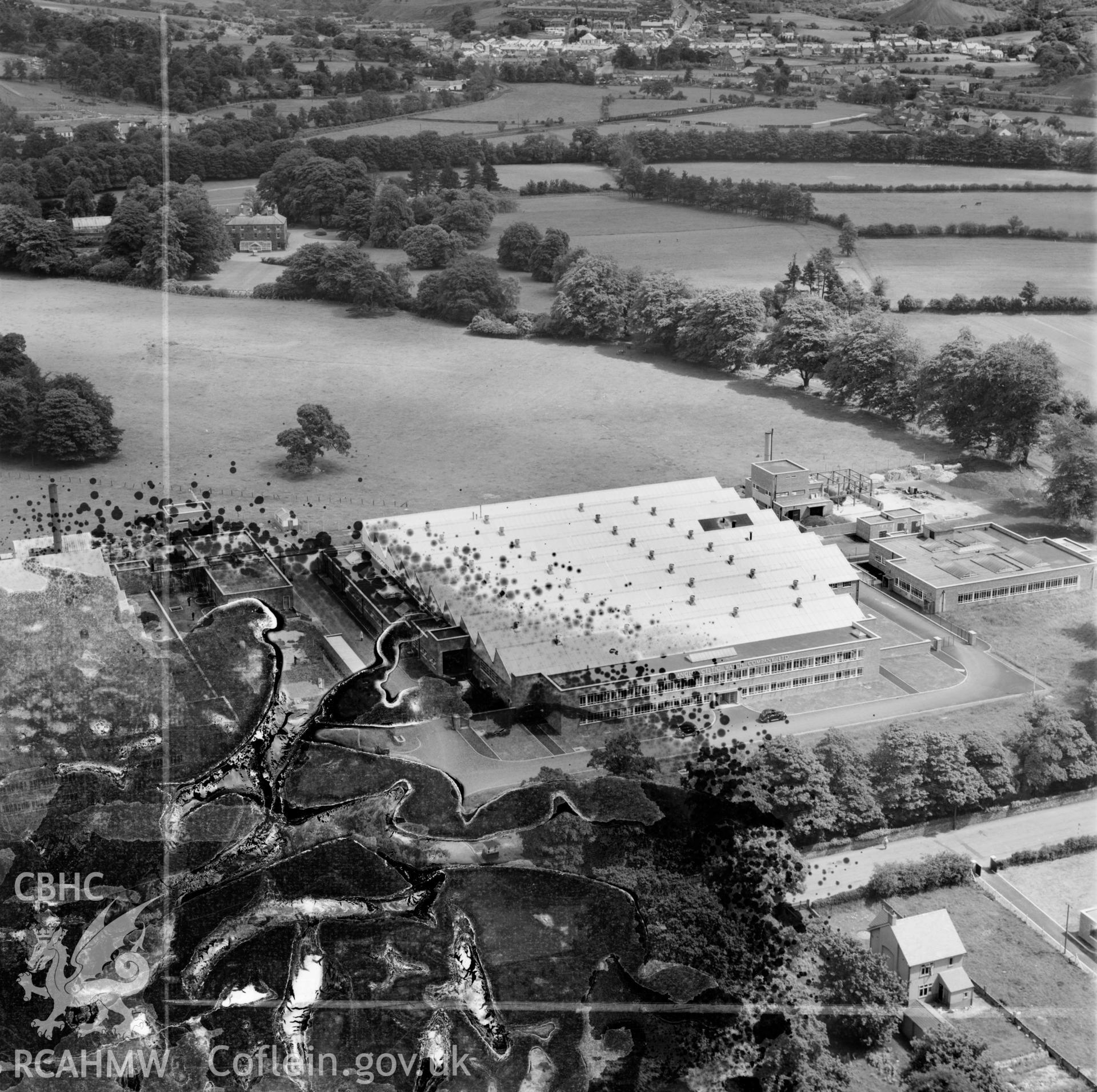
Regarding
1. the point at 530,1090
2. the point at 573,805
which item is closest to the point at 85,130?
the point at 573,805

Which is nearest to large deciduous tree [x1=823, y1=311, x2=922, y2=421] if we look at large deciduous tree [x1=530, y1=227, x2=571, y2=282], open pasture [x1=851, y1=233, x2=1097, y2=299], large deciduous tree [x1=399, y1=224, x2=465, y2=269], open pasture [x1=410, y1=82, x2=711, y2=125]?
open pasture [x1=851, y1=233, x2=1097, y2=299]

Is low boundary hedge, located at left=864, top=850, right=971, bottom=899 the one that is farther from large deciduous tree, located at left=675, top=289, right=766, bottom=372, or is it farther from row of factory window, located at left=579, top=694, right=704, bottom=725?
large deciduous tree, located at left=675, top=289, right=766, bottom=372

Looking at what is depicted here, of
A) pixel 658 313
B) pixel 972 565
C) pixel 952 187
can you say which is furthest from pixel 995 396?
pixel 952 187

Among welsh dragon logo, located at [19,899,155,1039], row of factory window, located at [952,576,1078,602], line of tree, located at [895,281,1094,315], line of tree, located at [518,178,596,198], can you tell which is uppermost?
line of tree, located at [895,281,1094,315]

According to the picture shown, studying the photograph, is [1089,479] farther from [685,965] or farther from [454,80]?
[454,80]

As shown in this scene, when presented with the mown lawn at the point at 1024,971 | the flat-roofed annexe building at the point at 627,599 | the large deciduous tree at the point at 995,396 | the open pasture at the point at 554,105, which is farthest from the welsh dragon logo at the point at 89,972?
the open pasture at the point at 554,105

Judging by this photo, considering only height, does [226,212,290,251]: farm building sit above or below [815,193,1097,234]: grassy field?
below

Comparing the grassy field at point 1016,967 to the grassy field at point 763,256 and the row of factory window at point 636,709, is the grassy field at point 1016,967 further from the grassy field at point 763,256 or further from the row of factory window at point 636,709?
the grassy field at point 763,256
